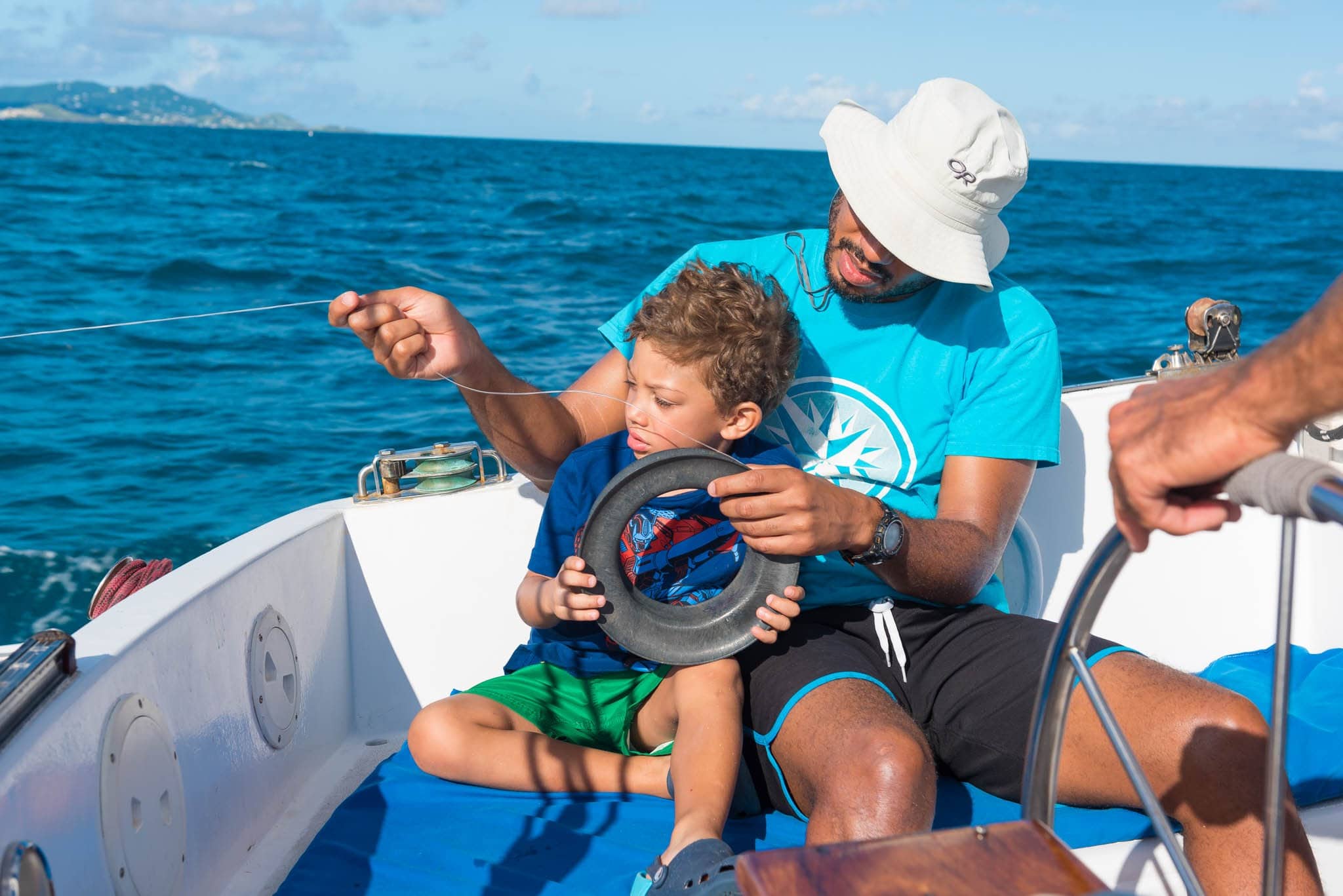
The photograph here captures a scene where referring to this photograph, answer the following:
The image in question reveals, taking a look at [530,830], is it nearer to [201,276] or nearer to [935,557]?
[935,557]

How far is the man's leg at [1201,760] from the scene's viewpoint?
5.01 ft

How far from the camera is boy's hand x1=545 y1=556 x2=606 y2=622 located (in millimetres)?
1842

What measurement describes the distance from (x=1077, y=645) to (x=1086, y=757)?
2.44ft

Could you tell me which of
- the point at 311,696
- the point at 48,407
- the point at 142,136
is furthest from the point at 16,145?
the point at 311,696

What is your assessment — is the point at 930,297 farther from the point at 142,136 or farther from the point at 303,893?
the point at 142,136

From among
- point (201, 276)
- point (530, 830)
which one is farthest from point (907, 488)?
point (201, 276)

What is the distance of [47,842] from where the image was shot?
4.42 feet

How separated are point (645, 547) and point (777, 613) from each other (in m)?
0.33

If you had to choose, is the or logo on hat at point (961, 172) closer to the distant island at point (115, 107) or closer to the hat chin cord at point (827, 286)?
the hat chin cord at point (827, 286)

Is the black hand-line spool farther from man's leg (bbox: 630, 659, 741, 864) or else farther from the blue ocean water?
the blue ocean water

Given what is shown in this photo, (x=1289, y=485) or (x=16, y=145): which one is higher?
(x=16, y=145)

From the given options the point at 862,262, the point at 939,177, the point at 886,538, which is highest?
the point at 939,177

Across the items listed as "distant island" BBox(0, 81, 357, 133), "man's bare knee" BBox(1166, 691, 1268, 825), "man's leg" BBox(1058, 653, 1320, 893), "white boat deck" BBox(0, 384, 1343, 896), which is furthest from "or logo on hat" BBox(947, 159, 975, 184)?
"distant island" BBox(0, 81, 357, 133)

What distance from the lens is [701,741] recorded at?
71.7 inches
